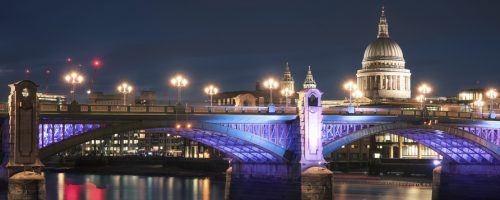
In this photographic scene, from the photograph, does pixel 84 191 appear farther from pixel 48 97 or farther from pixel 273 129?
pixel 273 129

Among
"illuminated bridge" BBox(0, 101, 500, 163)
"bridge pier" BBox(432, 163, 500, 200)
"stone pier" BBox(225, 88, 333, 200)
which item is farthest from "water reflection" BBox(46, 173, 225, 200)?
"stone pier" BBox(225, 88, 333, 200)

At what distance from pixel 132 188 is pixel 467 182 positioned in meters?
47.2

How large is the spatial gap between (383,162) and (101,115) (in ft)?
335

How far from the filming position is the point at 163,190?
134m

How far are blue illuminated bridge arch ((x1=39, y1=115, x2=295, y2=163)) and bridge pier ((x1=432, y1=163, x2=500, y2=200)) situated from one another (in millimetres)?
25682

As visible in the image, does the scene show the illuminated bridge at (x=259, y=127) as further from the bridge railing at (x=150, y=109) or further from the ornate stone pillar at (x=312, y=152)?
the ornate stone pillar at (x=312, y=152)

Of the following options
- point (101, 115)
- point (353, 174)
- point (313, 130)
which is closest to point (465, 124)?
point (313, 130)

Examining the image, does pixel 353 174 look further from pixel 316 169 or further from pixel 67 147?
pixel 67 147

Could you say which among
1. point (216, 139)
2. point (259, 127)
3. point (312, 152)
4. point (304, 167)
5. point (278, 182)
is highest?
point (259, 127)

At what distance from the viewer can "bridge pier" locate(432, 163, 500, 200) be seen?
355 ft

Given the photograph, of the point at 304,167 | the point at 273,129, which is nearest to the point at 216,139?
the point at 273,129

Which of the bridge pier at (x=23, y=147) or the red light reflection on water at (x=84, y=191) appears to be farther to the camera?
the red light reflection on water at (x=84, y=191)

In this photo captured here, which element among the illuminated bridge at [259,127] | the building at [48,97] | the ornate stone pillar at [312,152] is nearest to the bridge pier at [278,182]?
the ornate stone pillar at [312,152]

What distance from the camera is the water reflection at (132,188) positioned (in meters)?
122
